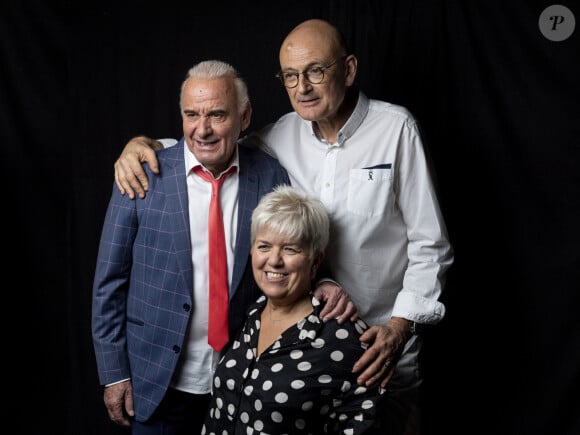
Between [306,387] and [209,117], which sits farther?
[209,117]

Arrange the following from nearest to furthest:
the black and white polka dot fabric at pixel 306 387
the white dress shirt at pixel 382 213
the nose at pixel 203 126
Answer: the black and white polka dot fabric at pixel 306 387, the nose at pixel 203 126, the white dress shirt at pixel 382 213

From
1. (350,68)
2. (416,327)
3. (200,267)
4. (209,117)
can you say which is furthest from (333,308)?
(350,68)

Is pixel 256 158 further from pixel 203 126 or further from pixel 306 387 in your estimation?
pixel 306 387

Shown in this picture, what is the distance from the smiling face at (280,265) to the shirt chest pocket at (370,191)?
0.32 meters

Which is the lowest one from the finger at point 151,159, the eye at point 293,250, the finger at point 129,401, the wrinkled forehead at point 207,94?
the finger at point 129,401

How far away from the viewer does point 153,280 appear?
2.17 metres

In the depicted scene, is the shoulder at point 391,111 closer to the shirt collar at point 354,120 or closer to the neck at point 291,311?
the shirt collar at point 354,120

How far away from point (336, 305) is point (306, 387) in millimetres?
265

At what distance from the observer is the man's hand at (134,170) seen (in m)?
2.17

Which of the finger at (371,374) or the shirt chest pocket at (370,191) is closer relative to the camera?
the finger at (371,374)

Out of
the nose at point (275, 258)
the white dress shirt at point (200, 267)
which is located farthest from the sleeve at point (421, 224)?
the white dress shirt at point (200, 267)

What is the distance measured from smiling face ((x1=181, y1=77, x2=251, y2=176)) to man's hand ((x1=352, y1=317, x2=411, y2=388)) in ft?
2.54

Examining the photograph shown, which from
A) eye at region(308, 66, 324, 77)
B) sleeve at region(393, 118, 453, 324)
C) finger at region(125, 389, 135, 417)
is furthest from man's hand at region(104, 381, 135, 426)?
eye at region(308, 66, 324, 77)

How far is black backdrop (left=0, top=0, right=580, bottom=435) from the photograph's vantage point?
276cm
